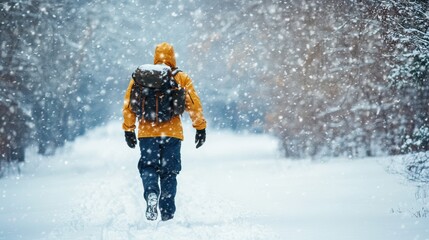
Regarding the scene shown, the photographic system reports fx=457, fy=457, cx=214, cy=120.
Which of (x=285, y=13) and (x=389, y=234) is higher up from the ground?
(x=285, y=13)

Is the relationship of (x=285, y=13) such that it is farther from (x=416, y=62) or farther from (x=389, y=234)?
(x=389, y=234)

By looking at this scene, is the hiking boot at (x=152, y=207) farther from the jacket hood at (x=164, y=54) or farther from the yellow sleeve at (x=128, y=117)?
the jacket hood at (x=164, y=54)

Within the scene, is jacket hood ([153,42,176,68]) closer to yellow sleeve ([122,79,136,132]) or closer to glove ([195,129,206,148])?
yellow sleeve ([122,79,136,132])

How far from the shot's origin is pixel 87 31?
47.1ft

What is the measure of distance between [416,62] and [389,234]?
2.95 meters

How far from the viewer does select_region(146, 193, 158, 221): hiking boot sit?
4.47m

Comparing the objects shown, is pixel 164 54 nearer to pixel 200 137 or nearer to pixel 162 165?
pixel 200 137

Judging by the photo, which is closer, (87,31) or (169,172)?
(169,172)

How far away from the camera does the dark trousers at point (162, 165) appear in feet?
16.0

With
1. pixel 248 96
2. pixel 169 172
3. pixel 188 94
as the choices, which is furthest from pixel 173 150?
pixel 248 96

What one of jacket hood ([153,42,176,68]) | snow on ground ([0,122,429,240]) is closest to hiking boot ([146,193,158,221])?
snow on ground ([0,122,429,240])

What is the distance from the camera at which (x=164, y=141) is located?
4941 mm

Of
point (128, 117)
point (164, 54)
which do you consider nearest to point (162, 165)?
point (128, 117)

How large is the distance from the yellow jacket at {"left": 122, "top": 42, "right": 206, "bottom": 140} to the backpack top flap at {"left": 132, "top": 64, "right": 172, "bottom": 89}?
0.98 feet
